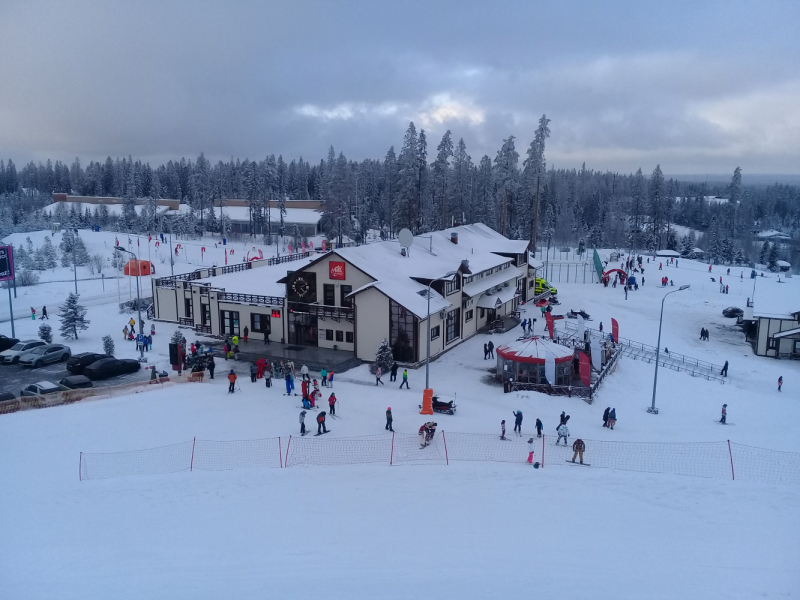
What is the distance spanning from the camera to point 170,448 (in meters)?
21.0

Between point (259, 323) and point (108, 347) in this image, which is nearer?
point (108, 347)

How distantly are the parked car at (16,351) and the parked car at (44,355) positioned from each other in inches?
11.8

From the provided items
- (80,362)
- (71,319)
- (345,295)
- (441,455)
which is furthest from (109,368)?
(441,455)

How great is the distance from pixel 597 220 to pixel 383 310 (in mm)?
103709

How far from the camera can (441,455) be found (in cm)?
2125

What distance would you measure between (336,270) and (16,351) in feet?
58.3

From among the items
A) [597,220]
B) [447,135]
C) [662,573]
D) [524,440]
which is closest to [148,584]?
[662,573]

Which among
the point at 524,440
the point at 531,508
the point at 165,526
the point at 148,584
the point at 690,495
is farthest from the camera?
the point at 524,440

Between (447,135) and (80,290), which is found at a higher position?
(447,135)

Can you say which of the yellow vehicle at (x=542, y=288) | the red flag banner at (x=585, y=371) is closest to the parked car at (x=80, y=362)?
the red flag banner at (x=585, y=371)

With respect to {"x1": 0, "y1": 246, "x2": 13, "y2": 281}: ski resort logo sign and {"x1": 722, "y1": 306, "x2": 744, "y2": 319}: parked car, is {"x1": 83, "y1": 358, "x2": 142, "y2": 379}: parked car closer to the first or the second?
{"x1": 0, "y1": 246, "x2": 13, "y2": 281}: ski resort logo sign

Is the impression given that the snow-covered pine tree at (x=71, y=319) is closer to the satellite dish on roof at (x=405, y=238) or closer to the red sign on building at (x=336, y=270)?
the red sign on building at (x=336, y=270)

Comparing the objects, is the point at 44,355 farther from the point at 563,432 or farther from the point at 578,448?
the point at 578,448

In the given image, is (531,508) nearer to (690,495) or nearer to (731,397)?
→ (690,495)
